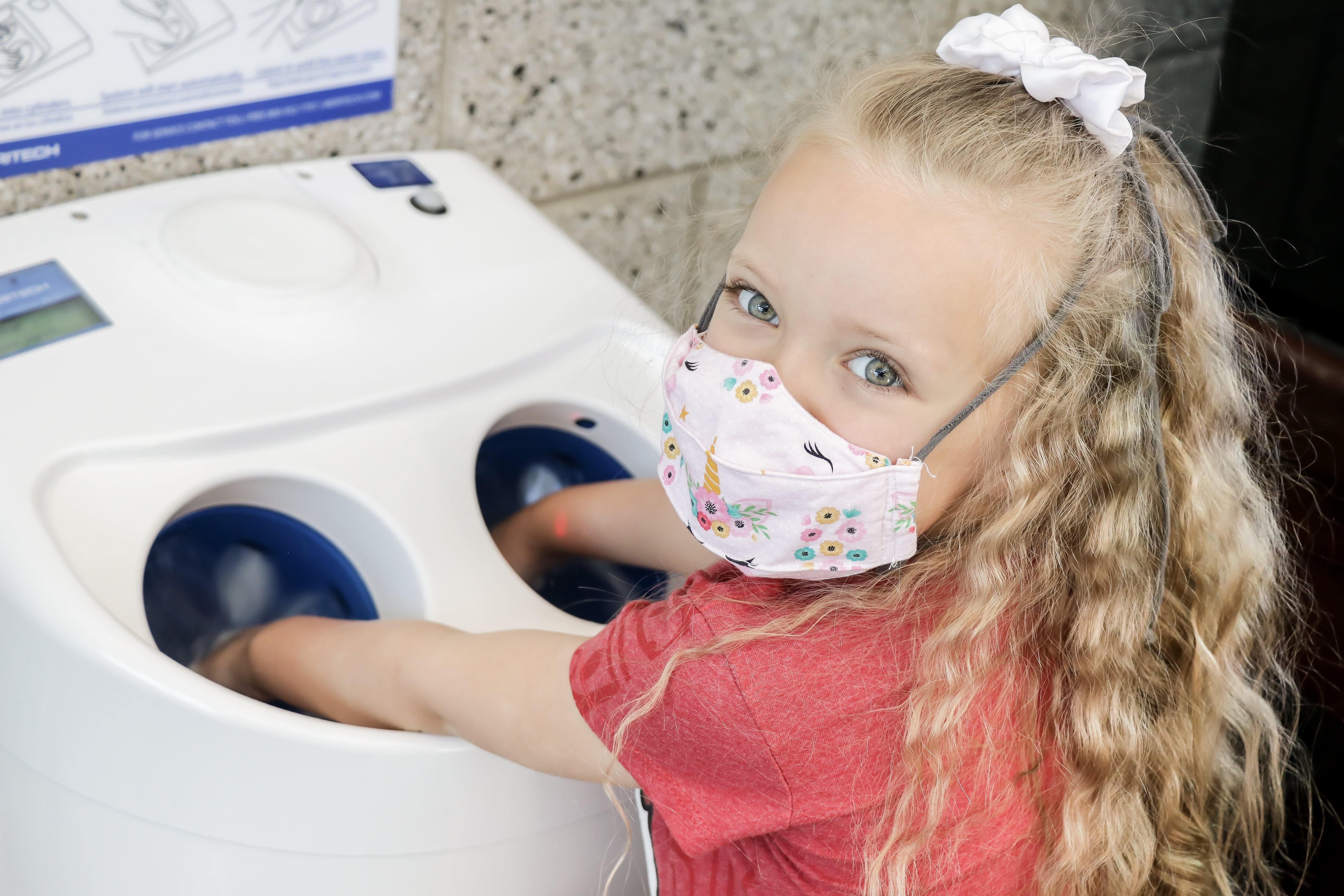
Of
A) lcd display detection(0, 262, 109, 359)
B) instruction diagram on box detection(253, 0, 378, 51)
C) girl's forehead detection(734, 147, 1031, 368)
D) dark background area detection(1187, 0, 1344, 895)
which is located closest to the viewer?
girl's forehead detection(734, 147, 1031, 368)

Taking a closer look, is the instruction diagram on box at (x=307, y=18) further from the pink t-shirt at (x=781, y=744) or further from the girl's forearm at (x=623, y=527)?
the pink t-shirt at (x=781, y=744)

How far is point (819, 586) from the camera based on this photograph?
→ 2.48ft

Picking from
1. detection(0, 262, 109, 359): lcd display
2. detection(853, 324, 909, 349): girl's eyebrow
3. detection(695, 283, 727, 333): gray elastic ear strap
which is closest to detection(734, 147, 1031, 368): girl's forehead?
detection(853, 324, 909, 349): girl's eyebrow

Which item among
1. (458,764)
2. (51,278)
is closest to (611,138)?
(51,278)

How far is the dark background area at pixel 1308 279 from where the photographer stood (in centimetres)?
126

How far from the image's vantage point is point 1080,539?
2.45 feet

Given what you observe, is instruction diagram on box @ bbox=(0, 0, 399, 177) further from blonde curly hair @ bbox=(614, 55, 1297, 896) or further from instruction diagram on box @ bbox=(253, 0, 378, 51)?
blonde curly hair @ bbox=(614, 55, 1297, 896)

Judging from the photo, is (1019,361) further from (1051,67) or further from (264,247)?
(264,247)

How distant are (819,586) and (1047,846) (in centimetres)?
22

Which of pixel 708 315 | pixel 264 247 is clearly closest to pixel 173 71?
pixel 264 247

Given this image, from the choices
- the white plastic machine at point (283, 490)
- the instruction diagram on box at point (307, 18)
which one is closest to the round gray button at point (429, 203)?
the white plastic machine at point (283, 490)

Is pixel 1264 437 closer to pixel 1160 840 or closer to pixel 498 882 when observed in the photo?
pixel 1160 840

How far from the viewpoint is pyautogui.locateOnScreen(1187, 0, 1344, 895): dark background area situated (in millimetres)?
1261

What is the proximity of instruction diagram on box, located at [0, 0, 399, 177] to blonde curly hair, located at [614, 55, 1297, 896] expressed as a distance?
0.42m
